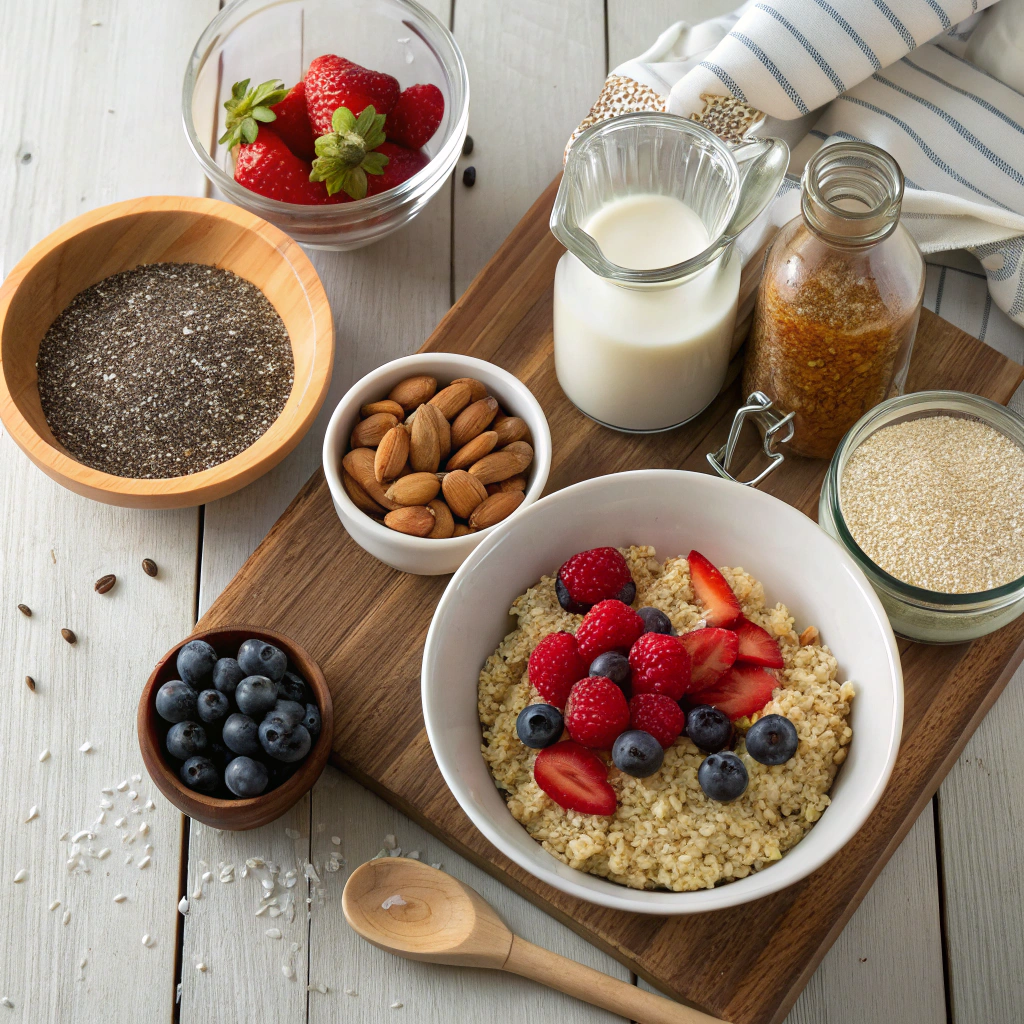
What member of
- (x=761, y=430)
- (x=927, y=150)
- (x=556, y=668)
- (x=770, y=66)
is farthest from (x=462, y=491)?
(x=927, y=150)

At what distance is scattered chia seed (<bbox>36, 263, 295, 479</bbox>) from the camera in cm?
129

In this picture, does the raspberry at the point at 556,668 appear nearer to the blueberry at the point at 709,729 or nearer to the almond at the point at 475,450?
the blueberry at the point at 709,729

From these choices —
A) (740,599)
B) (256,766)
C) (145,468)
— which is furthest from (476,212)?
(256,766)

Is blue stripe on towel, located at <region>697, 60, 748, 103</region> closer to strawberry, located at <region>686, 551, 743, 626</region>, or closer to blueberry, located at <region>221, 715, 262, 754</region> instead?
strawberry, located at <region>686, 551, 743, 626</region>

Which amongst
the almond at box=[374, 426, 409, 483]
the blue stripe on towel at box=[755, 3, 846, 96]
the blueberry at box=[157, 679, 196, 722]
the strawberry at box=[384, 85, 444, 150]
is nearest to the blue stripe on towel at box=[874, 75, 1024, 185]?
the blue stripe on towel at box=[755, 3, 846, 96]

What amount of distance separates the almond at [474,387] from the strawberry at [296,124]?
408 mm

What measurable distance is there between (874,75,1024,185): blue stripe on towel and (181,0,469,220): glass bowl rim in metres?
0.58

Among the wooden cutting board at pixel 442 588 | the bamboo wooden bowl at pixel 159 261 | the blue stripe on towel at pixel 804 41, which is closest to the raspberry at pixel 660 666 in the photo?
the wooden cutting board at pixel 442 588

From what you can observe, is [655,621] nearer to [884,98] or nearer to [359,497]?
[359,497]

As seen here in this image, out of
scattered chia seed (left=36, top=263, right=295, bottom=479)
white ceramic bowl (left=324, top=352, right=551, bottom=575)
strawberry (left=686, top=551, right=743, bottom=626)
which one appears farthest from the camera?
scattered chia seed (left=36, top=263, right=295, bottom=479)

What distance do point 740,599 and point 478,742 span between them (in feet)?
1.00

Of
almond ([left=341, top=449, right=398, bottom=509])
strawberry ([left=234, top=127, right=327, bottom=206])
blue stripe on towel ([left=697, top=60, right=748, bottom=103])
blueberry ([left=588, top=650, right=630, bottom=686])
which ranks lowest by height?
almond ([left=341, top=449, right=398, bottom=509])

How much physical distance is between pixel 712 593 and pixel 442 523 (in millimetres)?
306

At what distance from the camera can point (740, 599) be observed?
107cm
